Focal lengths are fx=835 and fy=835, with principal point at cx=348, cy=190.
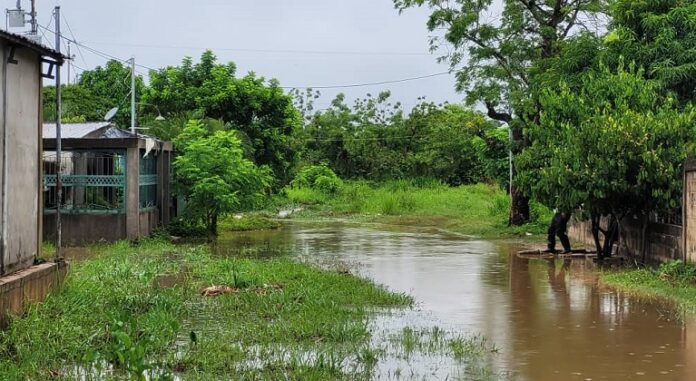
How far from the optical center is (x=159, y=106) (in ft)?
116

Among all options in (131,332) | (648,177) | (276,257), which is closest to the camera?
(131,332)

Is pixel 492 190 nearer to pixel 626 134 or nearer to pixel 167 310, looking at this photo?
pixel 626 134

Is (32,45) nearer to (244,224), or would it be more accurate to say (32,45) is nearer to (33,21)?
(33,21)

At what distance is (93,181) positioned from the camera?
21.9 meters

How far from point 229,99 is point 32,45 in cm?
2501

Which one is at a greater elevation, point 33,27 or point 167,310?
point 33,27

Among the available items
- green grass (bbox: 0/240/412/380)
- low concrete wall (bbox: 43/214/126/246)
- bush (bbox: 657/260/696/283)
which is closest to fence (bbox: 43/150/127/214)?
low concrete wall (bbox: 43/214/126/246)

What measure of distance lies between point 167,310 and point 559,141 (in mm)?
10190

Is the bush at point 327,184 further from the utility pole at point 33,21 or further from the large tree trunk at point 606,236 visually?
the utility pole at point 33,21

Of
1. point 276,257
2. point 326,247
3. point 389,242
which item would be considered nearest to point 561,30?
point 389,242

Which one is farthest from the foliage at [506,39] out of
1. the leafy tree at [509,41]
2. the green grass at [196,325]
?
the green grass at [196,325]

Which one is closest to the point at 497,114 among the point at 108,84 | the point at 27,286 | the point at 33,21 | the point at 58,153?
the point at 33,21

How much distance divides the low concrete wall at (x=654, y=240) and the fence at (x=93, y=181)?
41.0ft

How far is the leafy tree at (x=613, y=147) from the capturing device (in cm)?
1552
